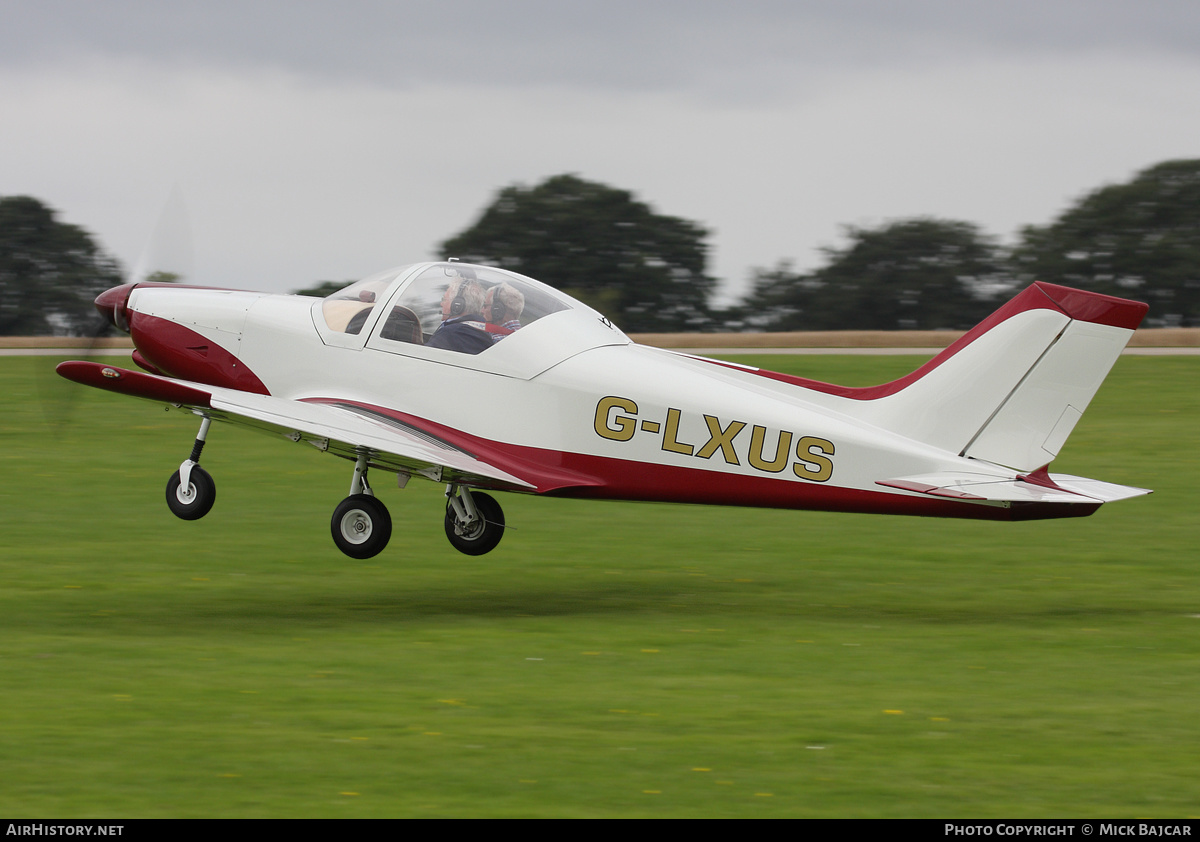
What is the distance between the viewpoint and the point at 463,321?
12.1 meters

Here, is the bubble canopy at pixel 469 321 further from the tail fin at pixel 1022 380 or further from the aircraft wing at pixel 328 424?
the tail fin at pixel 1022 380

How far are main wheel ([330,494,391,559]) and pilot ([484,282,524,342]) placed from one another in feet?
6.00

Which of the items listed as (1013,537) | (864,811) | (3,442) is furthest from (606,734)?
(3,442)

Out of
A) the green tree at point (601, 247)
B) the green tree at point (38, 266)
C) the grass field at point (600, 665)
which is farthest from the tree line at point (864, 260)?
the grass field at point (600, 665)

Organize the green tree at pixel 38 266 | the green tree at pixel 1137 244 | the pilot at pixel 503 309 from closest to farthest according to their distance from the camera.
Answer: the pilot at pixel 503 309
the green tree at pixel 38 266
the green tree at pixel 1137 244

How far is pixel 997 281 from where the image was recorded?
73.5m

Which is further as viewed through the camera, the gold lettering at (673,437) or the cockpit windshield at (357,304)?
the cockpit windshield at (357,304)

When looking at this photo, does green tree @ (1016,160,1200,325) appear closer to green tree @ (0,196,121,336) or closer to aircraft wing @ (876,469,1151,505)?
green tree @ (0,196,121,336)

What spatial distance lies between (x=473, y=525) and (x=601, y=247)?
55.7 metres

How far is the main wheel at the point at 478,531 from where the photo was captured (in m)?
13.8

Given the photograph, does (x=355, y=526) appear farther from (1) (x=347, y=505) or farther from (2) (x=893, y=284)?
(2) (x=893, y=284)

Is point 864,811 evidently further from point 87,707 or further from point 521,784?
point 87,707

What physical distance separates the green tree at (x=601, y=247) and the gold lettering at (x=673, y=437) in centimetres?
5299
